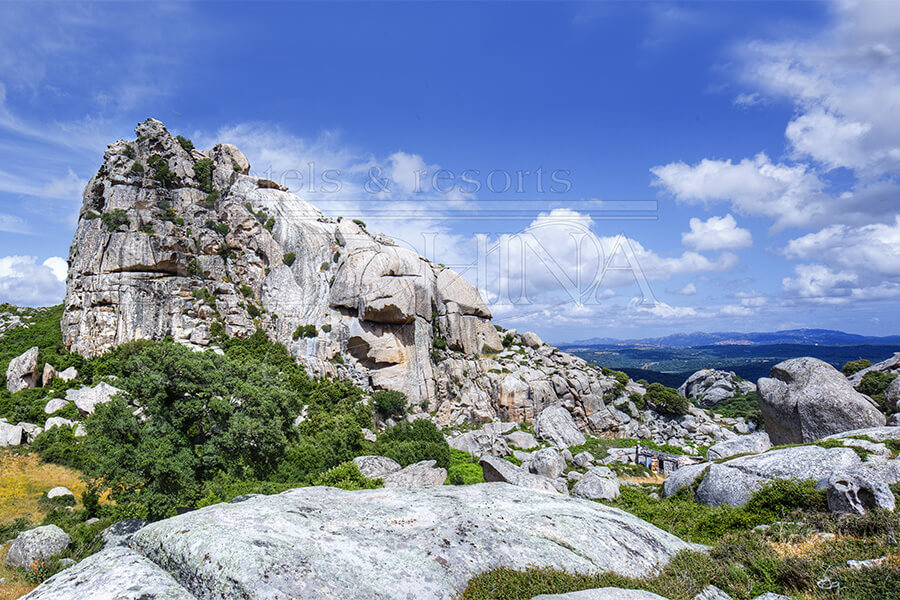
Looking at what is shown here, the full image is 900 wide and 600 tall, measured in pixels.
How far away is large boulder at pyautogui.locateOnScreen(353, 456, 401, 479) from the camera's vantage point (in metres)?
25.6

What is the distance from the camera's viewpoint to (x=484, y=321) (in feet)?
188

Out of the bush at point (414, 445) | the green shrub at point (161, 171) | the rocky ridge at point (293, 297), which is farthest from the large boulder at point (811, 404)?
the green shrub at point (161, 171)

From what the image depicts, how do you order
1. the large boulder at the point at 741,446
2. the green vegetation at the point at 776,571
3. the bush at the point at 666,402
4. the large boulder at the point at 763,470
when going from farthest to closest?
1. the bush at the point at 666,402
2. the large boulder at the point at 741,446
3. the large boulder at the point at 763,470
4. the green vegetation at the point at 776,571

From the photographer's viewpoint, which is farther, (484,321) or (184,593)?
(484,321)

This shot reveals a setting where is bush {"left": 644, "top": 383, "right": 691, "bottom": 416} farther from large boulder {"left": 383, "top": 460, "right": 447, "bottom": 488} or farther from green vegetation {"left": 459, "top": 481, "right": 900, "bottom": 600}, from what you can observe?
green vegetation {"left": 459, "top": 481, "right": 900, "bottom": 600}

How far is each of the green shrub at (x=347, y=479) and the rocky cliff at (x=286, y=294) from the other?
Answer: 74.0 feet

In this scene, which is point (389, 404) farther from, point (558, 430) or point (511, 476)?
point (511, 476)

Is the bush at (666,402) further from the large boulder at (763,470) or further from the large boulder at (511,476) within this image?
the large boulder at (763,470)

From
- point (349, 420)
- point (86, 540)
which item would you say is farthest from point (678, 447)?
point (86, 540)

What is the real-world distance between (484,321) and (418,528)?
162 ft

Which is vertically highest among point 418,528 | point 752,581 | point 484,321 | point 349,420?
point 484,321

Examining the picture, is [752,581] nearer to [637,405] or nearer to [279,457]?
[279,457]

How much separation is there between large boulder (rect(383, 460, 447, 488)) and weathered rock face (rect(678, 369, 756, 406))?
236ft

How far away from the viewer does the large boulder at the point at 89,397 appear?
3584cm
